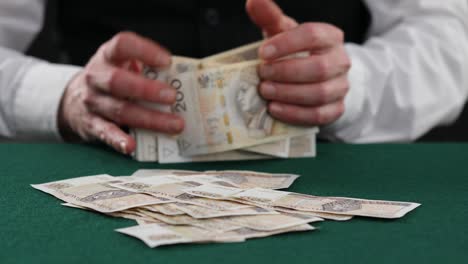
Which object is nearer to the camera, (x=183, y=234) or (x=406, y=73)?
(x=183, y=234)

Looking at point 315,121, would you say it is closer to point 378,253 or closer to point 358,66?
point 358,66

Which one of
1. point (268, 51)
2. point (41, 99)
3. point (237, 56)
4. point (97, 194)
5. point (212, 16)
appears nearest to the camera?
point (97, 194)

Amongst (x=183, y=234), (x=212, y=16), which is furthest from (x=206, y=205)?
(x=212, y=16)

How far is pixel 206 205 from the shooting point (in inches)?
41.1

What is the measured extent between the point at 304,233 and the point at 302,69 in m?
0.68

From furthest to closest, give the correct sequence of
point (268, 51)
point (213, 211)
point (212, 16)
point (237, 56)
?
point (212, 16)
point (237, 56)
point (268, 51)
point (213, 211)

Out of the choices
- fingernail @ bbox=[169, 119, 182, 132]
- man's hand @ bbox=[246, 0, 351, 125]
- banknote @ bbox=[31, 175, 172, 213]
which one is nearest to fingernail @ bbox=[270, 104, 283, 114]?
man's hand @ bbox=[246, 0, 351, 125]

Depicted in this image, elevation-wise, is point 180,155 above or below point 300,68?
below

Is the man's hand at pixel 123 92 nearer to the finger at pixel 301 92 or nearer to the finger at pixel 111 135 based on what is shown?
the finger at pixel 111 135

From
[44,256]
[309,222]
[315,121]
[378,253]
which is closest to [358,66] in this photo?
[315,121]

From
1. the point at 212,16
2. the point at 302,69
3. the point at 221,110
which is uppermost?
the point at 212,16

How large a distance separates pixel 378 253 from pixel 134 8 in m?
1.65

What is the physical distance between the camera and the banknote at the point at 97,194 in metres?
1.05

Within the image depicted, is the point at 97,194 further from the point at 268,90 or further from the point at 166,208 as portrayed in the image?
the point at 268,90
